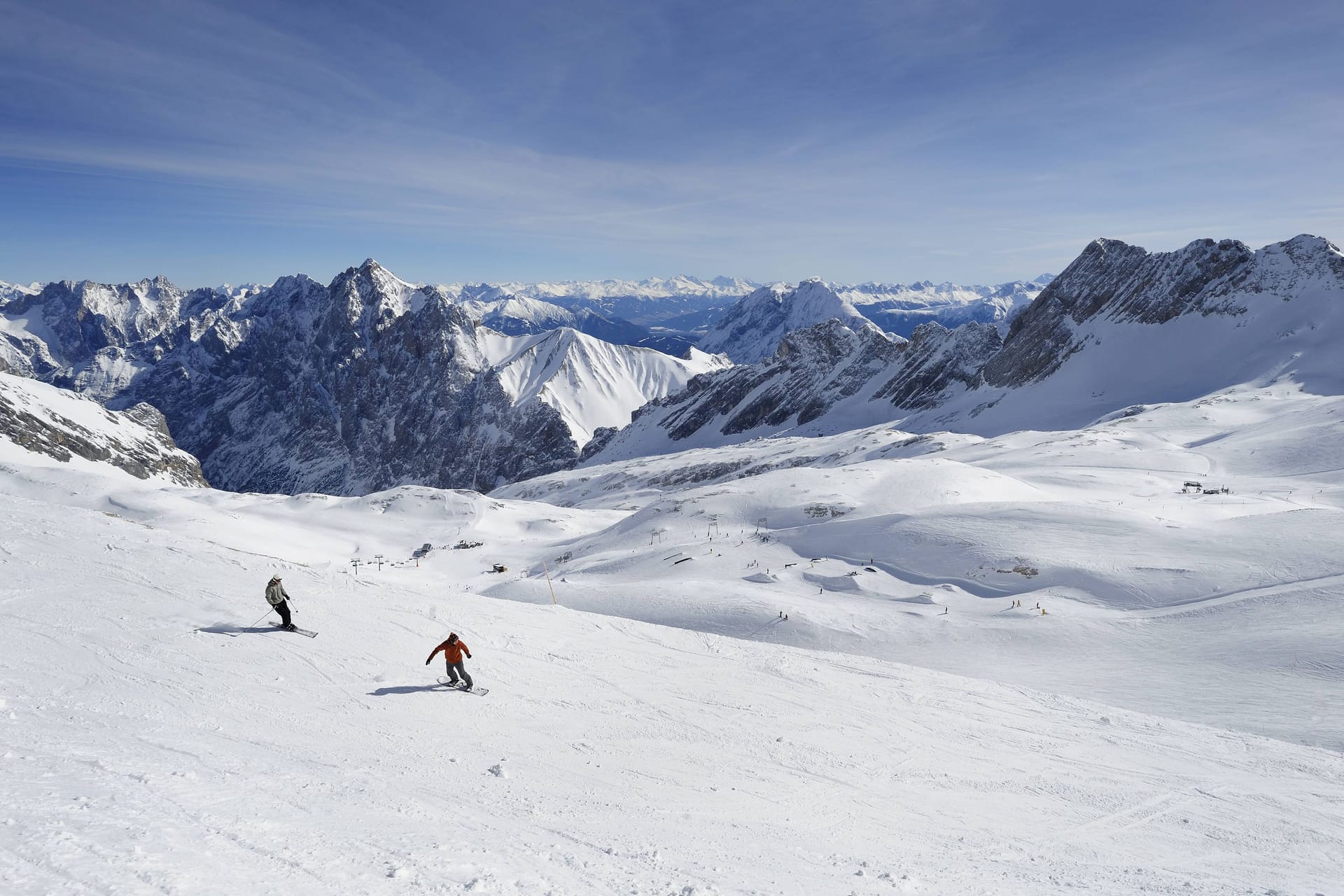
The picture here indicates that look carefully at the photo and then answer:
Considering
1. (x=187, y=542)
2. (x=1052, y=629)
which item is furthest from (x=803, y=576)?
(x=187, y=542)

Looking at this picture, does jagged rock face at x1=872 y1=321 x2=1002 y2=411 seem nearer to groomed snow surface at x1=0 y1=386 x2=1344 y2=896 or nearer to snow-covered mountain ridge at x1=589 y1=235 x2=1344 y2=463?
→ snow-covered mountain ridge at x1=589 y1=235 x2=1344 y2=463

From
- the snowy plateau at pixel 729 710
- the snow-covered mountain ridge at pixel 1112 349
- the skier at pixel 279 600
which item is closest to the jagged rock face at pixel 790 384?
the snow-covered mountain ridge at pixel 1112 349

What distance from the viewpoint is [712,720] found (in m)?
14.0

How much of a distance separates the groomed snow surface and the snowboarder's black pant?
1.18 ft

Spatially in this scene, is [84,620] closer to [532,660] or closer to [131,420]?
[532,660]

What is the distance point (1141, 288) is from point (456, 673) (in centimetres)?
14490

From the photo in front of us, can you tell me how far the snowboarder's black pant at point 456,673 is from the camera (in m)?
13.7

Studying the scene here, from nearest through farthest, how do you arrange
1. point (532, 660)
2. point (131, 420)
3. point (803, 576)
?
1. point (532, 660)
2. point (803, 576)
3. point (131, 420)

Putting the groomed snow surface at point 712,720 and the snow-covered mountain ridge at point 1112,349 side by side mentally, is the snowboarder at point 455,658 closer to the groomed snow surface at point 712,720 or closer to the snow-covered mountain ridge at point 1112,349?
the groomed snow surface at point 712,720

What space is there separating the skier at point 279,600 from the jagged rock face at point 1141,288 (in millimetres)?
129798

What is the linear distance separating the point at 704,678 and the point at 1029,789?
727 centimetres

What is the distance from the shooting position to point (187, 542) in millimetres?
20547

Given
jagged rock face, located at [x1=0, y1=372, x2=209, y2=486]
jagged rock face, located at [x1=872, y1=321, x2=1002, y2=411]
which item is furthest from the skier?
jagged rock face, located at [x1=0, y1=372, x2=209, y2=486]

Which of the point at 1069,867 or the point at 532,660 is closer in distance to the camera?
the point at 1069,867
